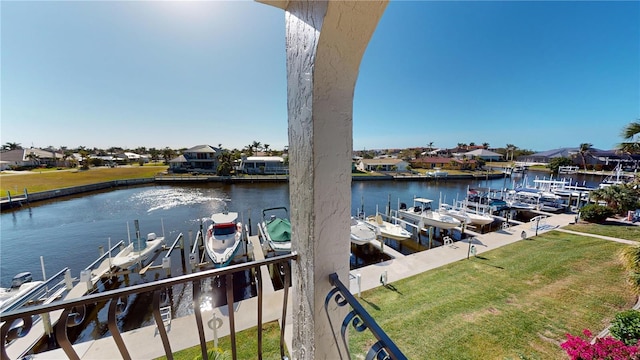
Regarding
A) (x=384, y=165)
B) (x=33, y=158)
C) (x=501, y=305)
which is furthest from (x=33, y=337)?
(x=33, y=158)

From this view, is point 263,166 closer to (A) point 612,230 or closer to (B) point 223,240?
(B) point 223,240

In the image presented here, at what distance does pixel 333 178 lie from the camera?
1295 millimetres

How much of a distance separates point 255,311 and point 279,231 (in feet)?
13.1

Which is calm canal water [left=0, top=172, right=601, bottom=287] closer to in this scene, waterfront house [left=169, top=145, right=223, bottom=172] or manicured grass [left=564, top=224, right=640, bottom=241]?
manicured grass [left=564, top=224, right=640, bottom=241]

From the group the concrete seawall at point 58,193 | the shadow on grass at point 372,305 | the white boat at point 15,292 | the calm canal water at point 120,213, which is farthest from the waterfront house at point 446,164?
the white boat at point 15,292

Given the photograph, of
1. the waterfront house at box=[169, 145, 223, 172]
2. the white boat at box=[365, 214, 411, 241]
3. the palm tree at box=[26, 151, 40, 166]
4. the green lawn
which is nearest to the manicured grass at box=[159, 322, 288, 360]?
the green lawn

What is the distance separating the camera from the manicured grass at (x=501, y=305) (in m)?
4.25

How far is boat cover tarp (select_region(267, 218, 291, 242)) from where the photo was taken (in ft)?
30.0

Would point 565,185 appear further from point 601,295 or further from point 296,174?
point 296,174

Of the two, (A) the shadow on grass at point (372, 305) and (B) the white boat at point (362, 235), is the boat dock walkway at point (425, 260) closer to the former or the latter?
(A) the shadow on grass at point (372, 305)

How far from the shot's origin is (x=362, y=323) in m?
1.14

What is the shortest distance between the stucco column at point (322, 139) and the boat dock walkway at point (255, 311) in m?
3.62

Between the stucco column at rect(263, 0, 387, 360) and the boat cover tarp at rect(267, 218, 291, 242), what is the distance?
754 centimetres

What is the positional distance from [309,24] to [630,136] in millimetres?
7744
